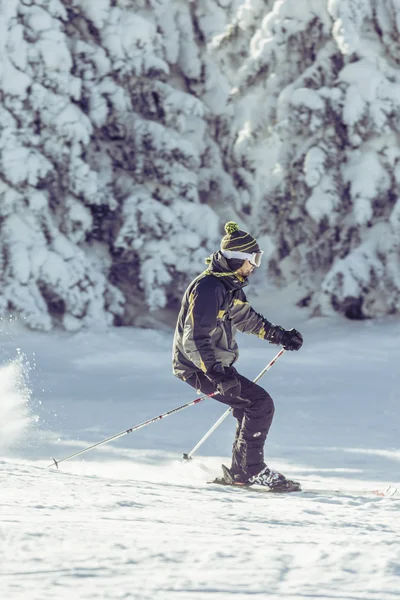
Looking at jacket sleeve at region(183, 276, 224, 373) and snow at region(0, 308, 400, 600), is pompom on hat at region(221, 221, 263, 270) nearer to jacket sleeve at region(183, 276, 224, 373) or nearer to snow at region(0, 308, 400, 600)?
jacket sleeve at region(183, 276, 224, 373)

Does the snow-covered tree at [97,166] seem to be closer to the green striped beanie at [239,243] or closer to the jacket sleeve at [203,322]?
the green striped beanie at [239,243]

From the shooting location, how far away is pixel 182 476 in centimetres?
628

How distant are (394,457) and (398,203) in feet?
25.5

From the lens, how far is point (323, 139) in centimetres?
1559

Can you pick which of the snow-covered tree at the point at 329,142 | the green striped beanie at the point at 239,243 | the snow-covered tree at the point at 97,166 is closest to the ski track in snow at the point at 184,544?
the green striped beanie at the point at 239,243

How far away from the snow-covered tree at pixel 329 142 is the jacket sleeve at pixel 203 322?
9750 mm

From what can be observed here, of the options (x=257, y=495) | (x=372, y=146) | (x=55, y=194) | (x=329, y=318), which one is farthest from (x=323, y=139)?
(x=257, y=495)

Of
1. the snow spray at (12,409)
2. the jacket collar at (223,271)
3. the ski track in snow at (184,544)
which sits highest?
the jacket collar at (223,271)

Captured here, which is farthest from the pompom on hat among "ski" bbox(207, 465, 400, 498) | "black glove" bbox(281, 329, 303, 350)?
"ski" bbox(207, 465, 400, 498)

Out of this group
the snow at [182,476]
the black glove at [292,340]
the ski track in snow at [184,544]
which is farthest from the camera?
the black glove at [292,340]

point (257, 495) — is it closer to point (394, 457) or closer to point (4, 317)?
point (394, 457)

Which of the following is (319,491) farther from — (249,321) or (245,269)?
(245,269)

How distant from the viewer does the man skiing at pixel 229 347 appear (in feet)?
17.6

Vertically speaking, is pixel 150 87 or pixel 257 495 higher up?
pixel 150 87
